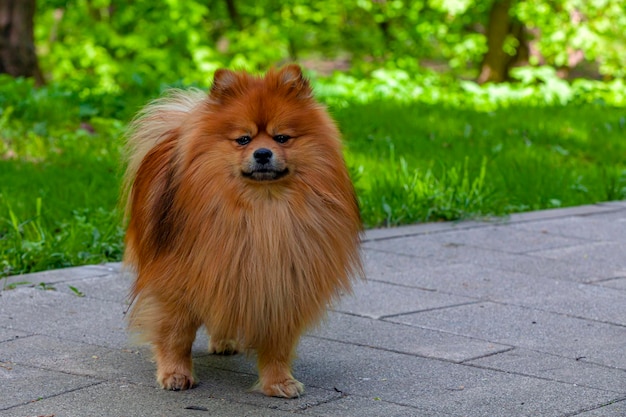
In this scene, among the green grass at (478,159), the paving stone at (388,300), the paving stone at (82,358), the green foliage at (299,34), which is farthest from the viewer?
the green foliage at (299,34)

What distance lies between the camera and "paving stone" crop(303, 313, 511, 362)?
14.0 ft

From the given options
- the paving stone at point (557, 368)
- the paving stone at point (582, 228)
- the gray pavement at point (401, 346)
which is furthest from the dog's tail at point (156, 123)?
the paving stone at point (582, 228)

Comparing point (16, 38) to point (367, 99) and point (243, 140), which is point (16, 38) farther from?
point (243, 140)

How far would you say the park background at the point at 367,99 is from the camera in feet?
23.1

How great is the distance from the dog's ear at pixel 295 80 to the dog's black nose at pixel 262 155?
320mm

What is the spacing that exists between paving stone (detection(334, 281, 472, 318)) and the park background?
4.80ft

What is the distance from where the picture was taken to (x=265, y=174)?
11.6ft

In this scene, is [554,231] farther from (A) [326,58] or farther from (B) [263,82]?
(A) [326,58]

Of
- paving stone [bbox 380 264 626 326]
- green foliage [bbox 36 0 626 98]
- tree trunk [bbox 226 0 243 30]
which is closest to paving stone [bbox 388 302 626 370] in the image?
paving stone [bbox 380 264 626 326]

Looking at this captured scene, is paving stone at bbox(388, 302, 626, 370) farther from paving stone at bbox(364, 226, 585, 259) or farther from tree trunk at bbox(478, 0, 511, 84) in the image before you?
tree trunk at bbox(478, 0, 511, 84)

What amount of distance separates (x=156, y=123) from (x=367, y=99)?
→ 8.47 metres

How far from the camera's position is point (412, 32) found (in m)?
19.6

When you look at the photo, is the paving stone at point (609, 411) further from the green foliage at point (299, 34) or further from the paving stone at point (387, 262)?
the green foliage at point (299, 34)

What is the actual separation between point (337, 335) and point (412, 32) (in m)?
15.7
